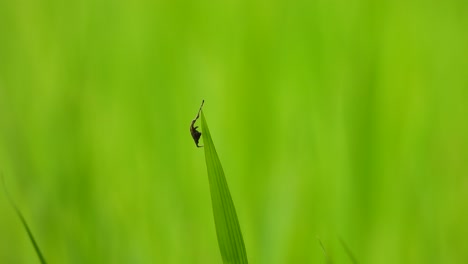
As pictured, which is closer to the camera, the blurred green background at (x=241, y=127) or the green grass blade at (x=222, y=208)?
the green grass blade at (x=222, y=208)

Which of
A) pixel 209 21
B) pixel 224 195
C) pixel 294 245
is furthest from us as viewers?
pixel 209 21

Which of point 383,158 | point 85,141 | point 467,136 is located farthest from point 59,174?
point 467,136

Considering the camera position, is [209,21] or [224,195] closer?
[224,195]

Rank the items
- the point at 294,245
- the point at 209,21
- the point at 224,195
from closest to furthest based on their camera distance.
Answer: the point at 224,195, the point at 294,245, the point at 209,21

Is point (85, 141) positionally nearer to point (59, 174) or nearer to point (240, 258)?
point (59, 174)

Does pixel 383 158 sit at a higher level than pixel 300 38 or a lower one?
lower

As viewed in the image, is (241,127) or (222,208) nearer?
(222,208)
